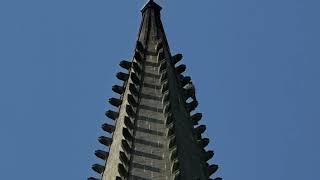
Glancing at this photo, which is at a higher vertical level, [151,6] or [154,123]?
[151,6]

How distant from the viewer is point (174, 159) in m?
37.5

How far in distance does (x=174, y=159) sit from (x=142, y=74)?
16.6 feet

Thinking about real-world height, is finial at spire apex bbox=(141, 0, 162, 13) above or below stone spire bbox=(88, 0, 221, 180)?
above

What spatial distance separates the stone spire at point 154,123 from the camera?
3775 centimetres

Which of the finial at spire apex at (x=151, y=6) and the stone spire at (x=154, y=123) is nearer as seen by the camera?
the stone spire at (x=154, y=123)

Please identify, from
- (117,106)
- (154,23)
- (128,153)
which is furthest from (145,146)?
(154,23)

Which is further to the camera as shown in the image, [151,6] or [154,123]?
[151,6]

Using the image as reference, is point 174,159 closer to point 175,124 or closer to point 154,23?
point 175,124

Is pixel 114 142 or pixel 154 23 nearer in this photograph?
pixel 114 142

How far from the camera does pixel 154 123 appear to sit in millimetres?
39531

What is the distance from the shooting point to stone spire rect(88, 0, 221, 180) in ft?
124

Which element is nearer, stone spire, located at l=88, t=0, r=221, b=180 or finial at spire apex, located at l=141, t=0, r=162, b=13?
stone spire, located at l=88, t=0, r=221, b=180

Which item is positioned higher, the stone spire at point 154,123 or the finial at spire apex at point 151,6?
the finial at spire apex at point 151,6

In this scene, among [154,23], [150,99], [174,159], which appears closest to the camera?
[174,159]
